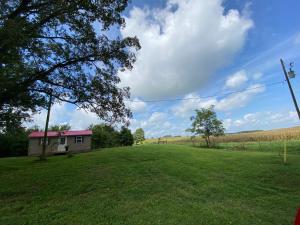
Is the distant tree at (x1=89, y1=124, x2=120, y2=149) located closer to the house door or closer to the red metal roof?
the red metal roof

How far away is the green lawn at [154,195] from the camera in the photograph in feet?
26.8

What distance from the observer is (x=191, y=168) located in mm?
16859

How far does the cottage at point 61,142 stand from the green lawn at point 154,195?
20.9m

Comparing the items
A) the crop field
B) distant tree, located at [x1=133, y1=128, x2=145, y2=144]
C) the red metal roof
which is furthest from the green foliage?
distant tree, located at [x1=133, y1=128, x2=145, y2=144]

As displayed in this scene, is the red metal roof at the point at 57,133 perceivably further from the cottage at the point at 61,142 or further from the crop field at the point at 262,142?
the crop field at the point at 262,142

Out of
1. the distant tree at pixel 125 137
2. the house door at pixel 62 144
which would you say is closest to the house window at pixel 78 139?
the house door at pixel 62 144

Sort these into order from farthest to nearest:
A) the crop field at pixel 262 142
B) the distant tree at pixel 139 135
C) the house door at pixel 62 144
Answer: the distant tree at pixel 139 135, the house door at pixel 62 144, the crop field at pixel 262 142

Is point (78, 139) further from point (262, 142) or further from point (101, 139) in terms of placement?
point (262, 142)

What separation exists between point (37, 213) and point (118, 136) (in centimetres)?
3969

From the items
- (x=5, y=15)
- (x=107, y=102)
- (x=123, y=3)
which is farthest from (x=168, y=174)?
(x=5, y=15)

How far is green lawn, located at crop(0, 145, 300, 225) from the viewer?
8.16m

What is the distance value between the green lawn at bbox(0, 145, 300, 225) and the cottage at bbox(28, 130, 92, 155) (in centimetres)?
2090

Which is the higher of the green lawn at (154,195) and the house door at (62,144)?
the house door at (62,144)

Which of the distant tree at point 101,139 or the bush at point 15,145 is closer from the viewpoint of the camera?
the bush at point 15,145
